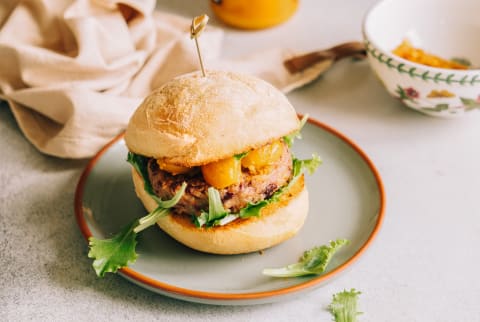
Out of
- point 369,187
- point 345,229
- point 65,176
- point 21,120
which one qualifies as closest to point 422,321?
point 345,229

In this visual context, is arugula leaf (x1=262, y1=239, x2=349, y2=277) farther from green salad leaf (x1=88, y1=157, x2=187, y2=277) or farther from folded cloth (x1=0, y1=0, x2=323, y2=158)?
folded cloth (x1=0, y1=0, x2=323, y2=158)

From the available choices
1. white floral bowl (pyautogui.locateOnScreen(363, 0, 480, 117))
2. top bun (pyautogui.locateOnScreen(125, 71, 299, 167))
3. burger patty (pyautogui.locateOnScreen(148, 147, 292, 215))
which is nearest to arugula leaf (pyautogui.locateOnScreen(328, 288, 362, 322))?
burger patty (pyautogui.locateOnScreen(148, 147, 292, 215))

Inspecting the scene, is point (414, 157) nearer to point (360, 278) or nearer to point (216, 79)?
Answer: point (360, 278)

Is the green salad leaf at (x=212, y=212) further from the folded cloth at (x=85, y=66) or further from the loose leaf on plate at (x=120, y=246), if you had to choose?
the folded cloth at (x=85, y=66)

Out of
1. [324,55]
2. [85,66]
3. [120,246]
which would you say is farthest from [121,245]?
[324,55]

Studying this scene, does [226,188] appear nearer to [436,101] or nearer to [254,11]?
[436,101]

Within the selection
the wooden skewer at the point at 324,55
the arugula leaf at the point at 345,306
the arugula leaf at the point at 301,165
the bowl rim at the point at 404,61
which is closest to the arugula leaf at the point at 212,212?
the arugula leaf at the point at 301,165
